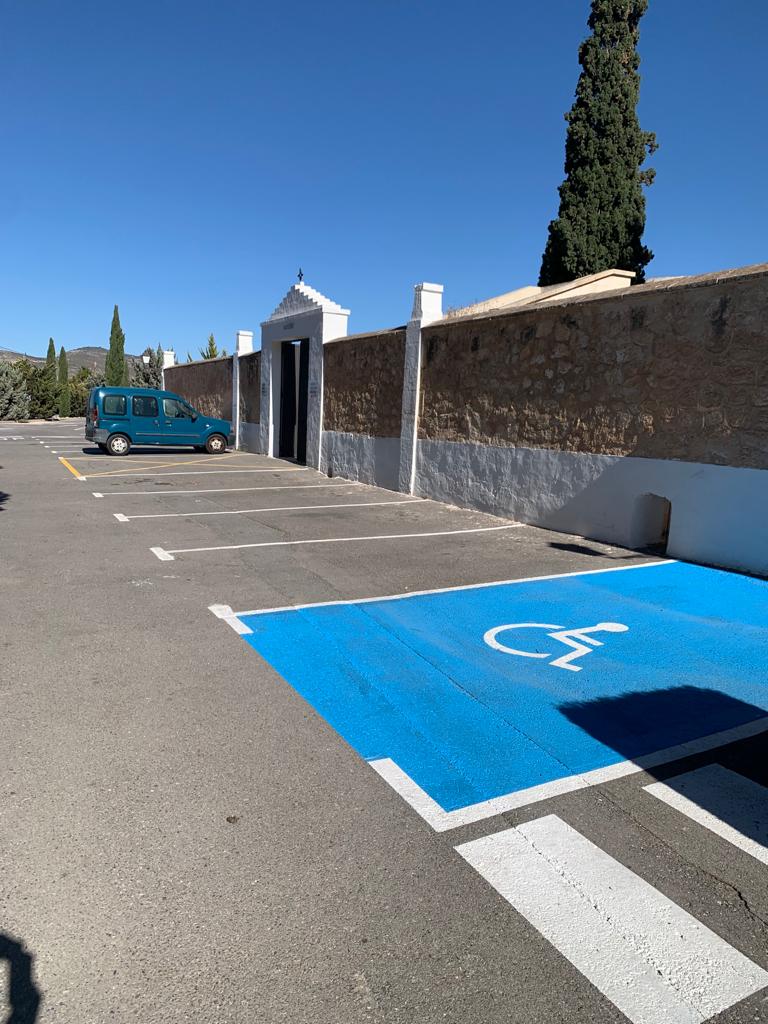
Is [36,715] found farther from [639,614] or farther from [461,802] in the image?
[639,614]

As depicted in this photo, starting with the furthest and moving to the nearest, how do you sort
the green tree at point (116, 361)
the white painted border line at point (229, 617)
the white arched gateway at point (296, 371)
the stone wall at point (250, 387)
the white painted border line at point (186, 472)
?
the green tree at point (116, 361), the stone wall at point (250, 387), the white arched gateway at point (296, 371), the white painted border line at point (186, 472), the white painted border line at point (229, 617)

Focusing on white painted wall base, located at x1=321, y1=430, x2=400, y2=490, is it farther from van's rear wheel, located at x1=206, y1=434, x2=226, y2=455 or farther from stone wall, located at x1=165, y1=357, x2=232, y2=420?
stone wall, located at x1=165, y1=357, x2=232, y2=420

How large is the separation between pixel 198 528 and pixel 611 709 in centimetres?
740

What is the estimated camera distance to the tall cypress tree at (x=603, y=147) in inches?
825

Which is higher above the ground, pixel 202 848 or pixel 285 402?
pixel 285 402

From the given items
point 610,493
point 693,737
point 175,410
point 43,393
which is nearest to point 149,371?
point 43,393

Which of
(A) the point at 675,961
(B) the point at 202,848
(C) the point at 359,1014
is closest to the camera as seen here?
(C) the point at 359,1014

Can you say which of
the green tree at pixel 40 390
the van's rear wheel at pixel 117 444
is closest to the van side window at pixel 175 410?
the van's rear wheel at pixel 117 444

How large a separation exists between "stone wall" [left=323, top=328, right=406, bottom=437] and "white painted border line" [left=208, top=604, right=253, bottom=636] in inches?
370

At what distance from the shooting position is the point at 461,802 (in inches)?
138

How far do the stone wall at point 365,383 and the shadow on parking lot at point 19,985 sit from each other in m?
13.5

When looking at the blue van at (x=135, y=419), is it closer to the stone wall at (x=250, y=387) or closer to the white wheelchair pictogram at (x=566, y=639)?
the stone wall at (x=250, y=387)

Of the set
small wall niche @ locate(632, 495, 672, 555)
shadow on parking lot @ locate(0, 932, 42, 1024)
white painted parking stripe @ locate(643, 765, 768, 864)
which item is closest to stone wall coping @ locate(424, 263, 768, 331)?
small wall niche @ locate(632, 495, 672, 555)

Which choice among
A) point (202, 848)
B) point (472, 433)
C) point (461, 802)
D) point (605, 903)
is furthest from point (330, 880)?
point (472, 433)
